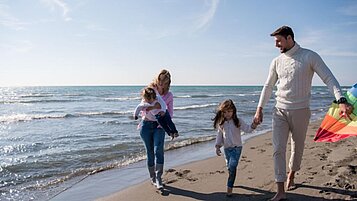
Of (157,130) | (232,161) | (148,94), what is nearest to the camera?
(232,161)

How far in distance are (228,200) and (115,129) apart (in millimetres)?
8927

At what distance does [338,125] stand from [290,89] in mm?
1197

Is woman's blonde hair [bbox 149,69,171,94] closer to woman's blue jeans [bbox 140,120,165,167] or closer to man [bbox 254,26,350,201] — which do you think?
woman's blue jeans [bbox 140,120,165,167]

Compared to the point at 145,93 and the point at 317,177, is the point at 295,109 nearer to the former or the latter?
the point at 317,177

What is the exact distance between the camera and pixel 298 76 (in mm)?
3842

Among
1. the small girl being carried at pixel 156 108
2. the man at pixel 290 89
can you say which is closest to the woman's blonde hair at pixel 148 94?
the small girl being carried at pixel 156 108

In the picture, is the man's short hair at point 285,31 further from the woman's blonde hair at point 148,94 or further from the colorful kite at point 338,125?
the woman's blonde hair at point 148,94

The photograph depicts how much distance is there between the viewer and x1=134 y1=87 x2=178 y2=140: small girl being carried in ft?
15.8

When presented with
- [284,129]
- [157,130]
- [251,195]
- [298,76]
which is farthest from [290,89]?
[157,130]

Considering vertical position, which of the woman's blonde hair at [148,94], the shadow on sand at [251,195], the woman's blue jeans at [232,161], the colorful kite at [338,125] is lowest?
the shadow on sand at [251,195]

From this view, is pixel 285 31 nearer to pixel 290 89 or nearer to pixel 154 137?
pixel 290 89

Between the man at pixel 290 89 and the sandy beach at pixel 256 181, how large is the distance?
1.84 ft

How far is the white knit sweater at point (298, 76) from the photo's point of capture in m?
3.77

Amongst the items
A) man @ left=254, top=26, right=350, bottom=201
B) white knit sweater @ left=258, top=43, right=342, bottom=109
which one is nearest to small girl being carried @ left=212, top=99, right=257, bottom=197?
man @ left=254, top=26, right=350, bottom=201
